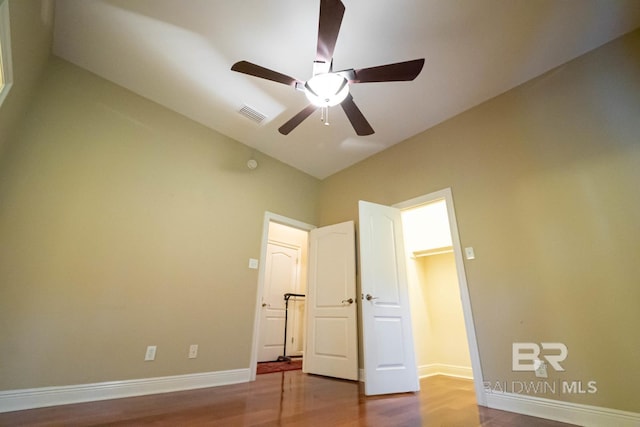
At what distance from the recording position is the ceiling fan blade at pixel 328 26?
1472 mm

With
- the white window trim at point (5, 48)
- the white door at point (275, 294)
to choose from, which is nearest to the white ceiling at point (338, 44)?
the white window trim at point (5, 48)

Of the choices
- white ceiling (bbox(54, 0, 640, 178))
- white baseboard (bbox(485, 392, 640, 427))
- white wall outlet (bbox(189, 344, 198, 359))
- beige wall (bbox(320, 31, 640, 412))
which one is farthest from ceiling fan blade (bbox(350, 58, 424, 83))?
white wall outlet (bbox(189, 344, 198, 359))

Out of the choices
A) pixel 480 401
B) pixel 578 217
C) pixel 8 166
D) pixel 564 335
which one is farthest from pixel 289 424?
pixel 8 166

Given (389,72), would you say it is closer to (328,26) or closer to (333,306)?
(328,26)

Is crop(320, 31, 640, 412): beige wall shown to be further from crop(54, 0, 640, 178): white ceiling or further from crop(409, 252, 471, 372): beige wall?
crop(409, 252, 471, 372): beige wall

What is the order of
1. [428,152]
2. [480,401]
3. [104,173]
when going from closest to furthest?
[480,401]
[104,173]
[428,152]

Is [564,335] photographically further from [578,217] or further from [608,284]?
[578,217]

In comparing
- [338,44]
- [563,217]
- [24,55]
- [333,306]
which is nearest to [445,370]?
[333,306]

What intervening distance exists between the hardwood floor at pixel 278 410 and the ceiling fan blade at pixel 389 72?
7.74ft

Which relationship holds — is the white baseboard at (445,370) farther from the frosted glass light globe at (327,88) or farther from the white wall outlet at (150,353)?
the frosted glass light globe at (327,88)

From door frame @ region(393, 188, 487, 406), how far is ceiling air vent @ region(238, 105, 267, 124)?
211 cm

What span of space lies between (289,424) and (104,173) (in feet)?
8.96

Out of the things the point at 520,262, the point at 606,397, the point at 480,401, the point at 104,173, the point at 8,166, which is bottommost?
the point at 480,401

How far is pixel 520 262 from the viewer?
93.0 inches
